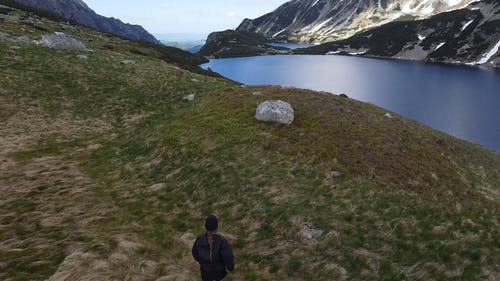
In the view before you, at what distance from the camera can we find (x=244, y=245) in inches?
580

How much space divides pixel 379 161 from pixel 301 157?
15.8 ft

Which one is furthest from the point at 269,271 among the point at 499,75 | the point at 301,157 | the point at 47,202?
the point at 499,75

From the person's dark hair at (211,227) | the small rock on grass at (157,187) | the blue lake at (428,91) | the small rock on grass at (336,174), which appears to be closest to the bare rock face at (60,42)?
the small rock on grass at (157,187)

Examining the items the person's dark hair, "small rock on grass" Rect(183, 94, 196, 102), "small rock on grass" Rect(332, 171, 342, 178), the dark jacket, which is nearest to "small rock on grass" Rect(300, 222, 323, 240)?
"small rock on grass" Rect(332, 171, 342, 178)

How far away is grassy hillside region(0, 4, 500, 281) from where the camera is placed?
44.0 ft

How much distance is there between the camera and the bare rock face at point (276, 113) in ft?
84.4

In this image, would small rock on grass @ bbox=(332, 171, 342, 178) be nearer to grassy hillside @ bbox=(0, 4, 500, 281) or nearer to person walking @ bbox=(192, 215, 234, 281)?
grassy hillside @ bbox=(0, 4, 500, 281)

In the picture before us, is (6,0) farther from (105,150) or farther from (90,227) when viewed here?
(90,227)

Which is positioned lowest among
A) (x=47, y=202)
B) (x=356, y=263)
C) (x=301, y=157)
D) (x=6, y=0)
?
(x=47, y=202)

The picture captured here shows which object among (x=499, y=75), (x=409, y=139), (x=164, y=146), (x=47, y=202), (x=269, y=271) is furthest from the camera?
(x=499, y=75)

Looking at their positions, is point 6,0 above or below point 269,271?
above

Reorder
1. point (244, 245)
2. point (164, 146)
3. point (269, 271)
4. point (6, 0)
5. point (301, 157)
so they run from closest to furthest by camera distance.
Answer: point (269, 271) < point (244, 245) < point (301, 157) < point (164, 146) < point (6, 0)

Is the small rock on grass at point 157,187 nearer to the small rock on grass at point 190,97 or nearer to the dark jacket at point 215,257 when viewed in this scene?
the dark jacket at point 215,257

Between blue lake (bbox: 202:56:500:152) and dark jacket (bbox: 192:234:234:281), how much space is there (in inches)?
2962
